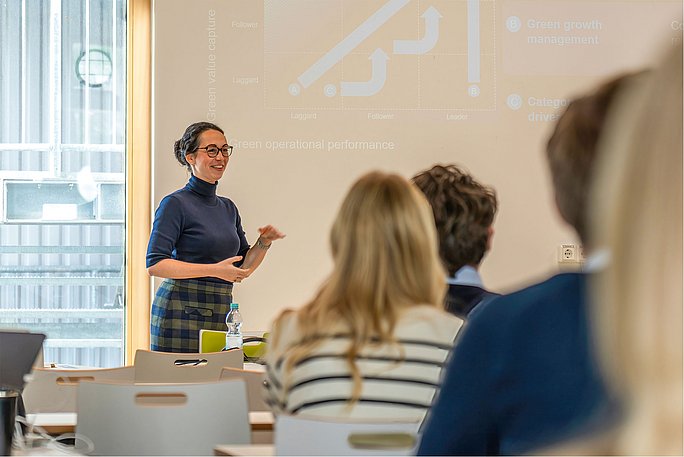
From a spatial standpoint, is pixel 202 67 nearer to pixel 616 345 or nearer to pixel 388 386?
pixel 388 386

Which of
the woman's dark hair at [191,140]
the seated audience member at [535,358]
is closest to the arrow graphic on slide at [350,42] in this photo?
the woman's dark hair at [191,140]

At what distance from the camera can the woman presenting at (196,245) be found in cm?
436

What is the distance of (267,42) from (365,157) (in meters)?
0.97

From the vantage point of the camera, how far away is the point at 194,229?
14.5 ft

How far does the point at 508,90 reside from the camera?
5.99 metres

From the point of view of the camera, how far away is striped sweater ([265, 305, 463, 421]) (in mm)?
1972

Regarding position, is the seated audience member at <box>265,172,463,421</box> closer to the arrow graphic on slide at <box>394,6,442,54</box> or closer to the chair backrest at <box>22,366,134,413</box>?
the chair backrest at <box>22,366,134,413</box>

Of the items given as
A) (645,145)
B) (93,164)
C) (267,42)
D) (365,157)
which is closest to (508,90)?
(365,157)

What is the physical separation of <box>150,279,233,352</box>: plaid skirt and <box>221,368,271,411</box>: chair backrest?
5.26ft

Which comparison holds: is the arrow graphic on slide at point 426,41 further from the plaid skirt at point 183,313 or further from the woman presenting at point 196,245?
the plaid skirt at point 183,313

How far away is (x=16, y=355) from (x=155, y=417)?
1.25 ft

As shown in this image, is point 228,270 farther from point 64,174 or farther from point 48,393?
point 64,174

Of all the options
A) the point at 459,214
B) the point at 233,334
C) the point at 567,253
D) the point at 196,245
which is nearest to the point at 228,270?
the point at 196,245

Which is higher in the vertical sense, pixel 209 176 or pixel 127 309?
pixel 209 176
